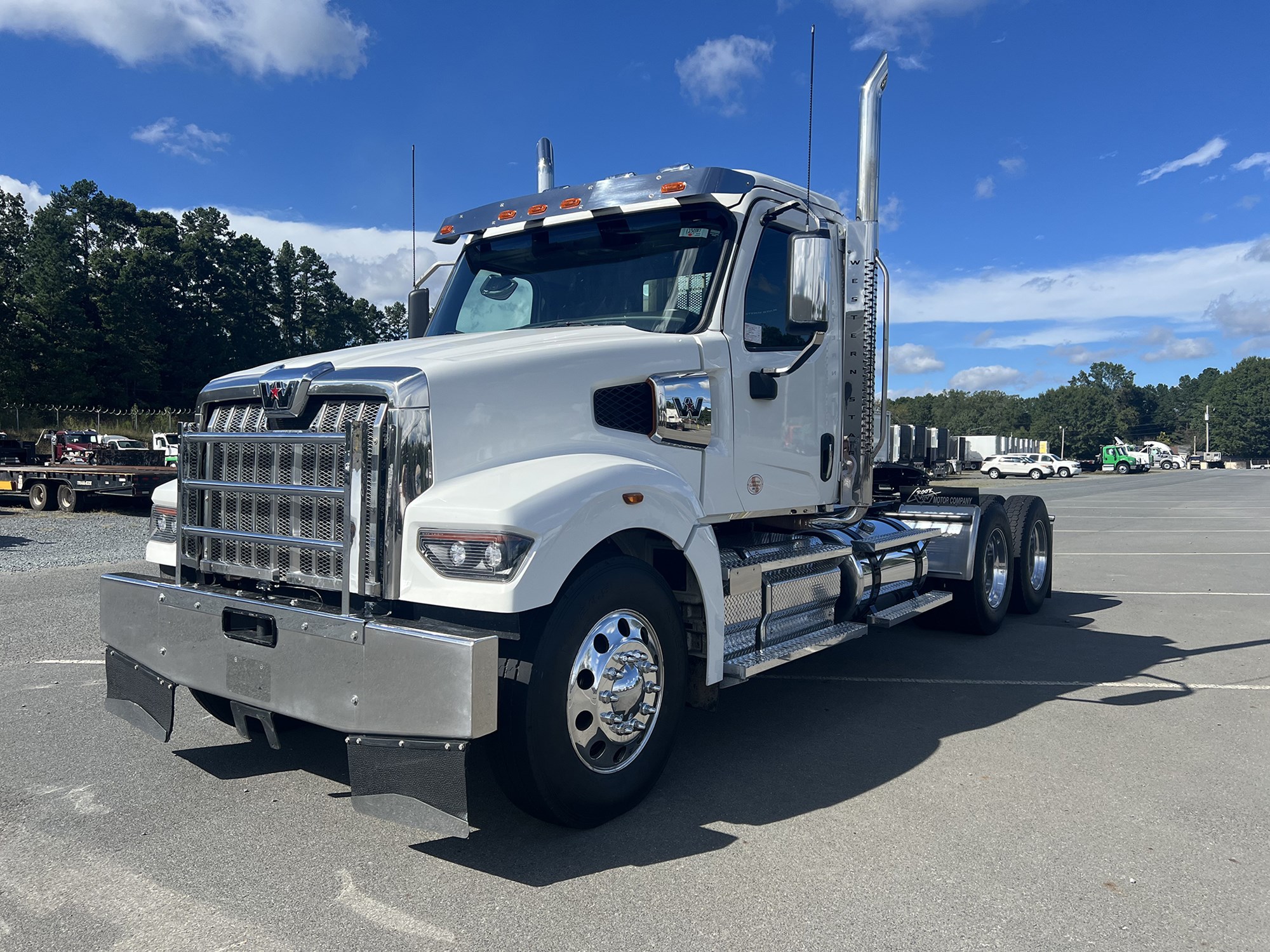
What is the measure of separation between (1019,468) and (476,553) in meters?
58.6

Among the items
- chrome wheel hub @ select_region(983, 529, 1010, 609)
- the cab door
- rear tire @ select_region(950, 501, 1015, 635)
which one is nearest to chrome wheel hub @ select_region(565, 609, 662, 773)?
the cab door

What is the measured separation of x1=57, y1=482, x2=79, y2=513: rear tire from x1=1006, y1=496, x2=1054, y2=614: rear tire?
17747mm

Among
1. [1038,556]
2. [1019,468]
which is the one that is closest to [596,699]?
[1038,556]

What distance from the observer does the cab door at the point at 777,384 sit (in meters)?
4.57

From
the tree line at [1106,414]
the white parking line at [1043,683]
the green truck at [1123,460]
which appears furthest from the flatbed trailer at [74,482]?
the tree line at [1106,414]

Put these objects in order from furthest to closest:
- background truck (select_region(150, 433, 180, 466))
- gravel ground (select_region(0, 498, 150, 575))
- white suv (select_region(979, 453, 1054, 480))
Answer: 1. white suv (select_region(979, 453, 1054, 480))
2. background truck (select_region(150, 433, 180, 466))
3. gravel ground (select_region(0, 498, 150, 575))

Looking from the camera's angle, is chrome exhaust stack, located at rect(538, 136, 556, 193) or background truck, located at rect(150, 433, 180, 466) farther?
background truck, located at rect(150, 433, 180, 466)

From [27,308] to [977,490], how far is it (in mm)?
51381

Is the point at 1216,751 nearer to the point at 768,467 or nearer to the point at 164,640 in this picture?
the point at 768,467

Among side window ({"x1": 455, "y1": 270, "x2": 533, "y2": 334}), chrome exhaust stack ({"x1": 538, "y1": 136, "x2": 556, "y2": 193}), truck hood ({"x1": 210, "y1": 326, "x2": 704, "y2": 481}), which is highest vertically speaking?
chrome exhaust stack ({"x1": 538, "y1": 136, "x2": 556, "y2": 193})

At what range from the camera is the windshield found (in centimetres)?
450

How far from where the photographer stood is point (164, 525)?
4301 millimetres

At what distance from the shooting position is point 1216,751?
4715 millimetres

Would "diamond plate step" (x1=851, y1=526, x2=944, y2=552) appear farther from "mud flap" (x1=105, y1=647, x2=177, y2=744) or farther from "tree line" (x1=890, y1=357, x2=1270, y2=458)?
"tree line" (x1=890, y1=357, x2=1270, y2=458)
